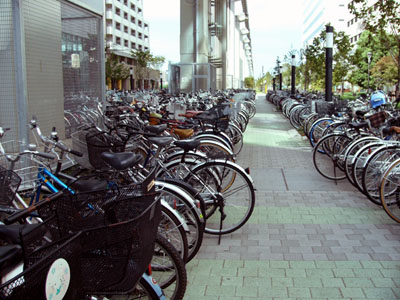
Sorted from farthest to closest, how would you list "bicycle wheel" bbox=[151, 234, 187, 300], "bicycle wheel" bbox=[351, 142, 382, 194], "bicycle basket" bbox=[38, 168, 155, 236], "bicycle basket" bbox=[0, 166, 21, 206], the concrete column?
the concrete column < "bicycle wheel" bbox=[351, 142, 382, 194] < "bicycle basket" bbox=[0, 166, 21, 206] < "bicycle wheel" bbox=[151, 234, 187, 300] < "bicycle basket" bbox=[38, 168, 155, 236]

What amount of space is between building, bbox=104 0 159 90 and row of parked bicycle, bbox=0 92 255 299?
5451 cm

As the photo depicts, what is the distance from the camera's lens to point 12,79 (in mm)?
5996

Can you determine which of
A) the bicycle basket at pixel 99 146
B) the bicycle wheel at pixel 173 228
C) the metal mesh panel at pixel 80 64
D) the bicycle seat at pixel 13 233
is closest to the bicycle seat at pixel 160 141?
the bicycle basket at pixel 99 146

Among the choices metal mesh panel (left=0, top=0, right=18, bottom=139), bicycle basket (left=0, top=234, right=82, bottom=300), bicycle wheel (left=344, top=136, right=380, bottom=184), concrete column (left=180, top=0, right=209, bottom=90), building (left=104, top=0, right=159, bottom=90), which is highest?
building (left=104, top=0, right=159, bottom=90)

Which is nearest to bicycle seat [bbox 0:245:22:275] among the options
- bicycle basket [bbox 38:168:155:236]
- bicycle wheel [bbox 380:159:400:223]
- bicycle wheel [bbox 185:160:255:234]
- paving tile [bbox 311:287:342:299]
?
bicycle basket [bbox 38:168:155:236]

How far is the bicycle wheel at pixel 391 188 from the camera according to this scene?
4.61 meters

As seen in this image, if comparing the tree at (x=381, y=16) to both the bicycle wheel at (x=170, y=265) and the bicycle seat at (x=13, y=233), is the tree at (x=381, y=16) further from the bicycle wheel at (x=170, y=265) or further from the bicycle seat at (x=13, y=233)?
the bicycle seat at (x=13, y=233)

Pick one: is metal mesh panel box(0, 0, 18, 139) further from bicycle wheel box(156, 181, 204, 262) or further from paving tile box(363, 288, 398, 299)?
paving tile box(363, 288, 398, 299)

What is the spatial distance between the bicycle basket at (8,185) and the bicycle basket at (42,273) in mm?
1353

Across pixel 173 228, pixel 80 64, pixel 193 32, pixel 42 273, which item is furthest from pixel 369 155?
pixel 193 32

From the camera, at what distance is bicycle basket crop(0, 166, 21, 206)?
2859mm

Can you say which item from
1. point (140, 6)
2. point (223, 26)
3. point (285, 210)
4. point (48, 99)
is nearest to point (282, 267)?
point (285, 210)

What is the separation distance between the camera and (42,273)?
1453 mm

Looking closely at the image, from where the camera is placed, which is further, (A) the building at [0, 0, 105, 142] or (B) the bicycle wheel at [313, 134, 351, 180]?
(B) the bicycle wheel at [313, 134, 351, 180]
